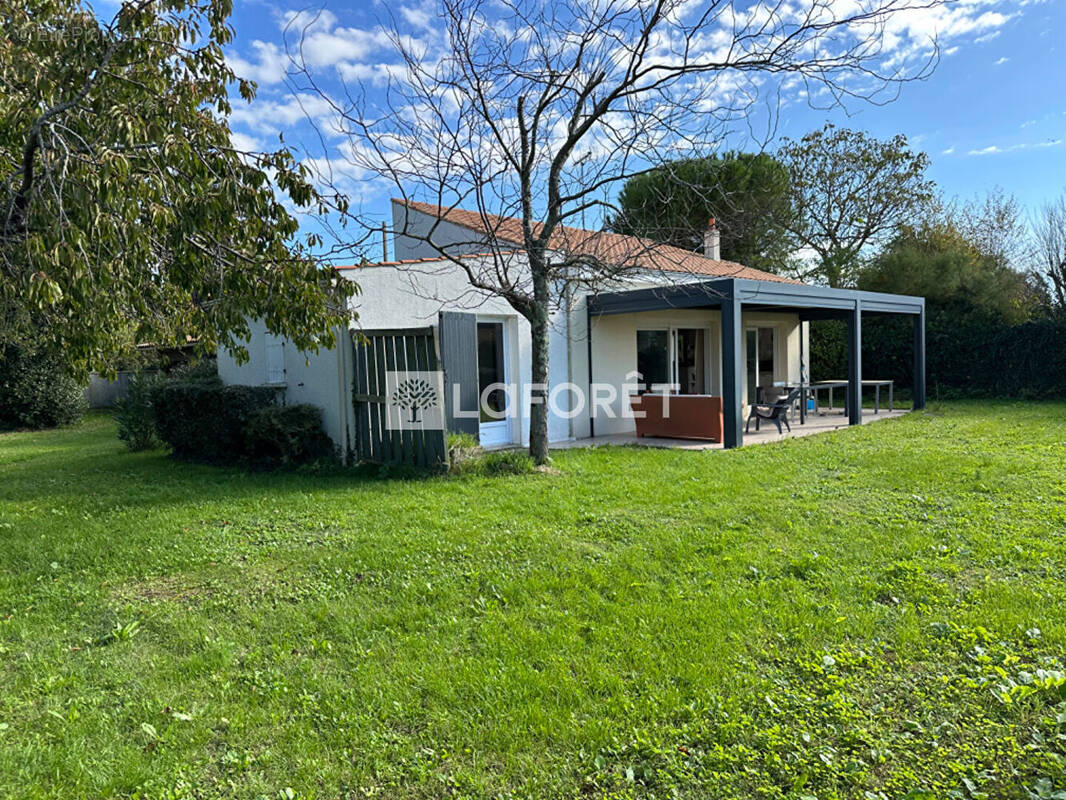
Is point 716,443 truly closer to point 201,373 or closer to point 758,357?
point 758,357

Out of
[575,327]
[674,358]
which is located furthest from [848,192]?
[575,327]

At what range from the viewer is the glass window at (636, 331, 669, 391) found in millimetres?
13672

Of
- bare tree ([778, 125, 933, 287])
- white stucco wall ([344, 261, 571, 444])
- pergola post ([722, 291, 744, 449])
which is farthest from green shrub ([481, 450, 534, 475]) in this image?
bare tree ([778, 125, 933, 287])

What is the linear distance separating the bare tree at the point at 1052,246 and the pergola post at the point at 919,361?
24.9 ft

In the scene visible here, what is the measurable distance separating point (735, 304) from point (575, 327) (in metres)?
3.14

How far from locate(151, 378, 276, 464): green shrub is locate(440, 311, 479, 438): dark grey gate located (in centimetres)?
300

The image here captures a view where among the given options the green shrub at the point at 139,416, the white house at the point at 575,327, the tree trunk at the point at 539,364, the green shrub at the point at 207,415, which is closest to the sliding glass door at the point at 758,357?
the white house at the point at 575,327

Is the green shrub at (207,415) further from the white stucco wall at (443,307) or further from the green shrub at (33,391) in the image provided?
the green shrub at (33,391)

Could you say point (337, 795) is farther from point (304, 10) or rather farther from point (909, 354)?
point (909, 354)

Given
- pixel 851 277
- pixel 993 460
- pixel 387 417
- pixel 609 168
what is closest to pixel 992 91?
pixel 993 460

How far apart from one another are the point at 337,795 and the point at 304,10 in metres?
6.61

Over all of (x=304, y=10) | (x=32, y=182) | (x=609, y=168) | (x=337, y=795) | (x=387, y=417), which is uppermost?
(x=304, y=10)

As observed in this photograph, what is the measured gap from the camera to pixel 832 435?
11773 mm

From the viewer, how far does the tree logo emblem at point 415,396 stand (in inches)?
337
